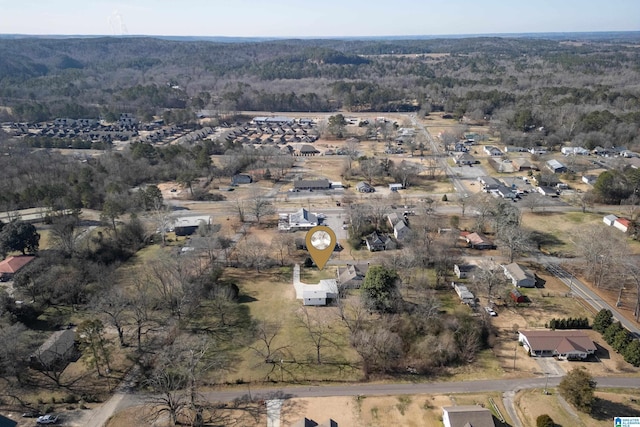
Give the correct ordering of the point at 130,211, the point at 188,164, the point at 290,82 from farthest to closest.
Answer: the point at 290,82 → the point at 188,164 → the point at 130,211

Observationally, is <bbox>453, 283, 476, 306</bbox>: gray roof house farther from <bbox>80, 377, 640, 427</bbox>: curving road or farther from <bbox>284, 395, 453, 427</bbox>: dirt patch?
<bbox>284, 395, 453, 427</bbox>: dirt patch

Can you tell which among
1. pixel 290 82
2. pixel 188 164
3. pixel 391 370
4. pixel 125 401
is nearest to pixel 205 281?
pixel 125 401

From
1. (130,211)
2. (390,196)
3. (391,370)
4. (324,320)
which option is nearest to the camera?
(391,370)

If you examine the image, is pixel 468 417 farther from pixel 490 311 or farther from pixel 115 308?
pixel 115 308

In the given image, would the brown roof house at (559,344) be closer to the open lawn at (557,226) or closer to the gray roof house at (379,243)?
the open lawn at (557,226)

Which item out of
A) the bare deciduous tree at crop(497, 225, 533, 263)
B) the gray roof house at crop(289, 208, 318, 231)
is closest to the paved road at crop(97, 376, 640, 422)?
the bare deciduous tree at crop(497, 225, 533, 263)

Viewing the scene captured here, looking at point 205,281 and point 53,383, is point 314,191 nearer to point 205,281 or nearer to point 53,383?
point 205,281

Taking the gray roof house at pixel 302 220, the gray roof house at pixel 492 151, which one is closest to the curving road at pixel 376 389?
the gray roof house at pixel 302 220
